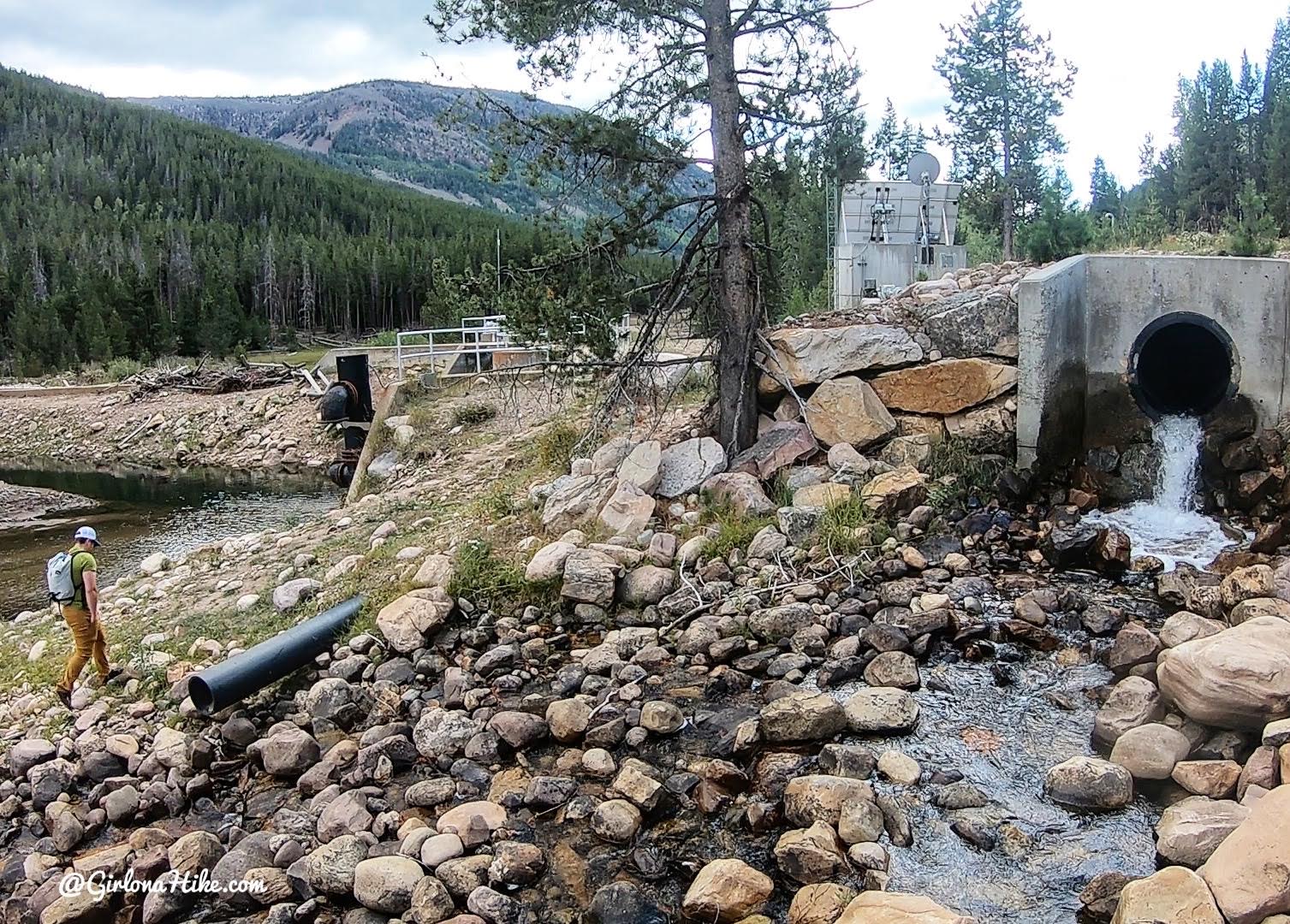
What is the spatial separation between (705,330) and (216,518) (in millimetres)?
11692

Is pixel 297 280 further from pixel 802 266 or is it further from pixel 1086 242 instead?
pixel 1086 242

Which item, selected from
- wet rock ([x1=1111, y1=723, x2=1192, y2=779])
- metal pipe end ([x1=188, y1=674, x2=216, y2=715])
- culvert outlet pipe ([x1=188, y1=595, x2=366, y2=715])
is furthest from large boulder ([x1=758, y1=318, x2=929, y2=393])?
metal pipe end ([x1=188, y1=674, x2=216, y2=715])

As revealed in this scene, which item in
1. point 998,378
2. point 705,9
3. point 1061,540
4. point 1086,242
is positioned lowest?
Answer: point 1061,540

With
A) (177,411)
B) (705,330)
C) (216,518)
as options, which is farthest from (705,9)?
(177,411)

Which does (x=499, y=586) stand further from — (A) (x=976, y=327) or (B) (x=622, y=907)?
(A) (x=976, y=327)

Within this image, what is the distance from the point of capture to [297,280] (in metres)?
77.4

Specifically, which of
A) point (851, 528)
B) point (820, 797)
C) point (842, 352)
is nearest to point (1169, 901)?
point (820, 797)

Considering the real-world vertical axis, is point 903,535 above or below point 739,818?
above

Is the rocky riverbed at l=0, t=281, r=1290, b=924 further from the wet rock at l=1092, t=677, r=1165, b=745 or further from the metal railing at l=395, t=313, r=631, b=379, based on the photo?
the metal railing at l=395, t=313, r=631, b=379

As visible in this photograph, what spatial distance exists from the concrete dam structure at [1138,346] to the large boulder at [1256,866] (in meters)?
6.35

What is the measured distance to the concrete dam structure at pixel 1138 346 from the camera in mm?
9891

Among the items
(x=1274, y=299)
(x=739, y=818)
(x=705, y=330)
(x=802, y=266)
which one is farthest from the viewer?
(x=802, y=266)

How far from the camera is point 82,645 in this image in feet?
27.2

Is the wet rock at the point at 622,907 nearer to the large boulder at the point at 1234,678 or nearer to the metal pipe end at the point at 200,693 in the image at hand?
the large boulder at the point at 1234,678
